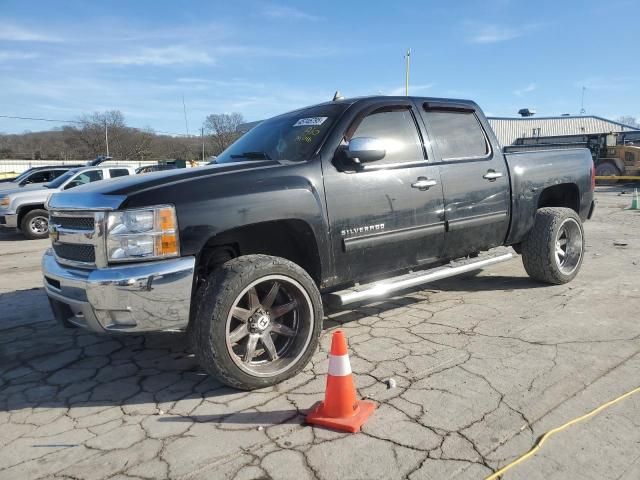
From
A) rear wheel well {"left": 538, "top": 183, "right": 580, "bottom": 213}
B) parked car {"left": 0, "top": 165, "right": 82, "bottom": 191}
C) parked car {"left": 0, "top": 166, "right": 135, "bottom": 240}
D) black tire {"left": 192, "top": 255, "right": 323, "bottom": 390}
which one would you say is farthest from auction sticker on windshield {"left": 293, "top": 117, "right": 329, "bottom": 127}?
parked car {"left": 0, "top": 165, "right": 82, "bottom": 191}

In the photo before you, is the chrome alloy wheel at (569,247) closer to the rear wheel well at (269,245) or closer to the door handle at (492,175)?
the door handle at (492,175)

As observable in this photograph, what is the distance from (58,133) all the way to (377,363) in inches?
2949

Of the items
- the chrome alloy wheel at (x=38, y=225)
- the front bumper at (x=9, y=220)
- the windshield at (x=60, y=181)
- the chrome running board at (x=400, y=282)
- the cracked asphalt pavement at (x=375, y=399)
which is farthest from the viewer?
the windshield at (x=60, y=181)

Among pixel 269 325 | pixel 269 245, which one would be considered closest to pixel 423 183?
pixel 269 245

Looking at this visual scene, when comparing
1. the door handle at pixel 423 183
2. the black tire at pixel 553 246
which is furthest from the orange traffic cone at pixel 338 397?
the black tire at pixel 553 246

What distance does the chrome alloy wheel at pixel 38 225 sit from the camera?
11.8 m

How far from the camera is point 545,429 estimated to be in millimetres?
2633

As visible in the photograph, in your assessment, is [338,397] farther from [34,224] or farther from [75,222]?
[34,224]

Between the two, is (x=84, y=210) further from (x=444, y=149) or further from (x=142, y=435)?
(x=444, y=149)

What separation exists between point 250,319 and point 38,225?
10.8 m

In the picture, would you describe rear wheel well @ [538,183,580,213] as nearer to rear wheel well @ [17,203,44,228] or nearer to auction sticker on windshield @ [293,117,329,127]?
auction sticker on windshield @ [293,117,329,127]

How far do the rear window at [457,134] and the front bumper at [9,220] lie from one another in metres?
10.7

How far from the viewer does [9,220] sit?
Result: 1148cm

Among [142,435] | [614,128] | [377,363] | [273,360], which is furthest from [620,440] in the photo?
[614,128]
